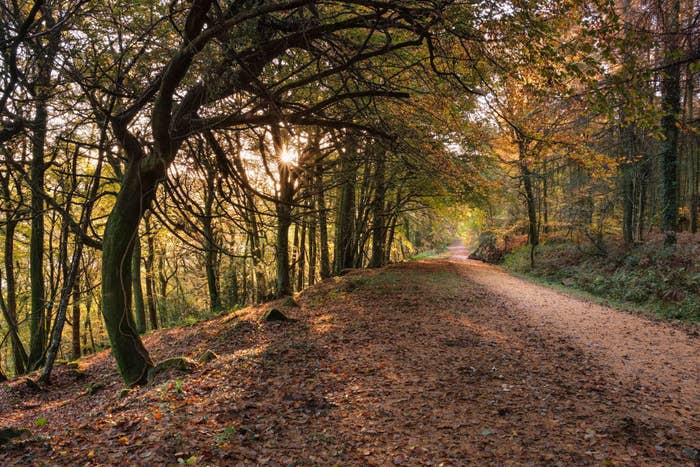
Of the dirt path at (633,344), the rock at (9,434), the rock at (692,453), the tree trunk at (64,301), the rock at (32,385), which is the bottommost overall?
the rock at (32,385)

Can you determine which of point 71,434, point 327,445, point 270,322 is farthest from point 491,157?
point 71,434

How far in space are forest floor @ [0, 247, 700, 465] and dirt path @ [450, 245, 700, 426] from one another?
4 cm

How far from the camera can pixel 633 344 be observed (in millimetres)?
6871

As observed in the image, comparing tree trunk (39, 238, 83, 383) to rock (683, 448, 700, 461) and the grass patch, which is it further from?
the grass patch

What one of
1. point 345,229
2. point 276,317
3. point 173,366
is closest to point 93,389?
point 173,366

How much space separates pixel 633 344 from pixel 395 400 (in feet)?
17.5

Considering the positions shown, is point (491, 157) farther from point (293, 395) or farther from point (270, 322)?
point (293, 395)

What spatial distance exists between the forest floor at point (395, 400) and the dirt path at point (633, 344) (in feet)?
0.12

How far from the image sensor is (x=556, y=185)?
24328 millimetres

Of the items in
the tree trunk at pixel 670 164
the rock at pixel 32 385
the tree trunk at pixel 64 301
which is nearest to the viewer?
the tree trunk at pixel 64 301

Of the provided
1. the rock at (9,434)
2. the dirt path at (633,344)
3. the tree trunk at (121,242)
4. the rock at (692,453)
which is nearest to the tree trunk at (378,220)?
the dirt path at (633,344)

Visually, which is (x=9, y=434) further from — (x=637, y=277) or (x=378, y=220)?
(x=378, y=220)

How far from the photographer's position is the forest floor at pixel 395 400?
3350mm

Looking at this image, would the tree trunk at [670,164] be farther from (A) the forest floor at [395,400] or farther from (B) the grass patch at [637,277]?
(A) the forest floor at [395,400]
